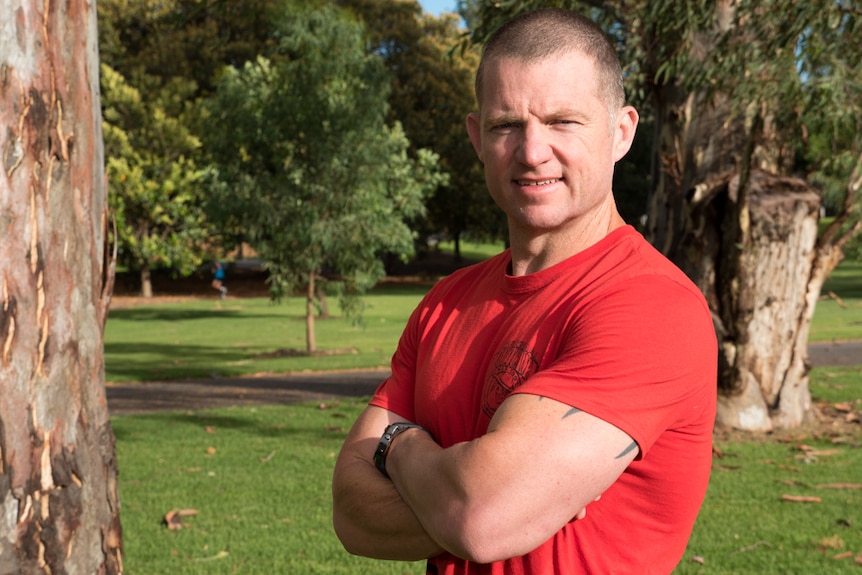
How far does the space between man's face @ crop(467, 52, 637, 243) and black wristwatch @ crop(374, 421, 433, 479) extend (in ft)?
1.77

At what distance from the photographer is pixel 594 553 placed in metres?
2.02

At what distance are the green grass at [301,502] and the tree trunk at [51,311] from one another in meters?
2.47

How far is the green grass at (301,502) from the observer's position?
6.22 meters

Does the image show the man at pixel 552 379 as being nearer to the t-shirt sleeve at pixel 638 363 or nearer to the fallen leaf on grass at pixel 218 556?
the t-shirt sleeve at pixel 638 363

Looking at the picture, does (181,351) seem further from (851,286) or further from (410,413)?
(851,286)

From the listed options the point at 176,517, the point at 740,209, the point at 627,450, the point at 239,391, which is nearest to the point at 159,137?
the point at 239,391

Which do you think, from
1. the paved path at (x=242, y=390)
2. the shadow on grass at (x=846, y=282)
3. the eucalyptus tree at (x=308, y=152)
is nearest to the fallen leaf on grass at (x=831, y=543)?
the paved path at (x=242, y=390)

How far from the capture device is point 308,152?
20188 millimetres

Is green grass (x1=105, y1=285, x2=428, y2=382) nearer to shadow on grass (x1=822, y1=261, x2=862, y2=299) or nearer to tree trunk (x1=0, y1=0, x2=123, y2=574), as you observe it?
tree trunk (x1=0, y1=0, x2=123, y2=574)

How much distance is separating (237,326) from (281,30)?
1003cm

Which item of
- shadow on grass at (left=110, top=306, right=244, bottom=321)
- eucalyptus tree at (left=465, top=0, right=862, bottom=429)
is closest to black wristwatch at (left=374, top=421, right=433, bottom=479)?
eucalyptus tree at (left=465, top=0, right=862, bottom=429)

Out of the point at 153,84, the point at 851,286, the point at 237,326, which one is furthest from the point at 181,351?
the point at 851,286

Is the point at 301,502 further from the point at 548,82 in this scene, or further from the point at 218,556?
the point at 548,82

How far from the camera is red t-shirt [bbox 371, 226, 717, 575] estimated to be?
193 cm
